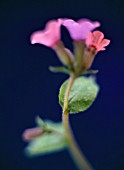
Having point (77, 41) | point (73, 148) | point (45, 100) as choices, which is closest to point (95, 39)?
point (77, 41)

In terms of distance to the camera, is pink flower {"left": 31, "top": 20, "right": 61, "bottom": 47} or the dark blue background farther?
the dark blue background

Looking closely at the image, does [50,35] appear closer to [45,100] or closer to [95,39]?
[95,39]

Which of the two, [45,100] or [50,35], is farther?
[45,100]

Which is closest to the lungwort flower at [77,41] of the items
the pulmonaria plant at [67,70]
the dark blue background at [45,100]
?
the pulmonaria plant at [67,70]

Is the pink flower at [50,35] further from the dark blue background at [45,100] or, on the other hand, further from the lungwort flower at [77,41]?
the dark blue background at [45,100]

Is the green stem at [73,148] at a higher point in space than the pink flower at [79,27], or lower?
lower

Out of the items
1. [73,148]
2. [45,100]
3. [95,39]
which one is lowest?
[73,148]

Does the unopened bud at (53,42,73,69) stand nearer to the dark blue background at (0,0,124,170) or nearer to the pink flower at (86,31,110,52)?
the pink flower at (86,31,110,52)

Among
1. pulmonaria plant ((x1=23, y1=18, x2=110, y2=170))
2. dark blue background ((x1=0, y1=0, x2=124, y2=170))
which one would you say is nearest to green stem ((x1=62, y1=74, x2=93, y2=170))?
pulmonaria plant ((x1=23, y1=18, x2=110, y2=170))

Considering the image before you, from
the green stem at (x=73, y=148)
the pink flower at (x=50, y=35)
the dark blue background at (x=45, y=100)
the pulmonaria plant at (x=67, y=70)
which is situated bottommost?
the green stem at (x=73, y=148)
